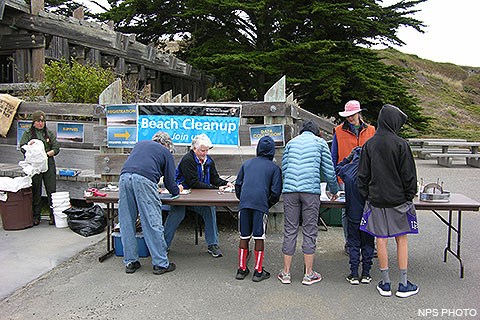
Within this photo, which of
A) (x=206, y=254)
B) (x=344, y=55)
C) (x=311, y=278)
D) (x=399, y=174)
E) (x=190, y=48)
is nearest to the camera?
(x=399, y=174)

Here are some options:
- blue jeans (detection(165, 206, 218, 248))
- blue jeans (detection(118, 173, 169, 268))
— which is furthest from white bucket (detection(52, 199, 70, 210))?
blue jeans (detection(118, 173, 169, 268))

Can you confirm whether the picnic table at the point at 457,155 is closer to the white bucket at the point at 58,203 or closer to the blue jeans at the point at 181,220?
the blue jeans at the point at 181,220

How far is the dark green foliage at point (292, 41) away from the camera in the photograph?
14.3 metres

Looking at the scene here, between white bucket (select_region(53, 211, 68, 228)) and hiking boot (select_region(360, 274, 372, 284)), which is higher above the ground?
white bucket (select_region(53, 211, 68, 228))

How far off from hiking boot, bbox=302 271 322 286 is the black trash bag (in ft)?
11.5

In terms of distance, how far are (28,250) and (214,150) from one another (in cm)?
302

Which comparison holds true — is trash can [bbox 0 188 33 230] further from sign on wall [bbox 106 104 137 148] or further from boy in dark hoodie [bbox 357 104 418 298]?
boy in dark hoodie [bbox 357 104 418 298]

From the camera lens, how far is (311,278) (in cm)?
520

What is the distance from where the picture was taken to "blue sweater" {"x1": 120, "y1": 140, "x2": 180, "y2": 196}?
5332 millimetres

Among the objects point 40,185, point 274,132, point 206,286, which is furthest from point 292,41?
point 206,286

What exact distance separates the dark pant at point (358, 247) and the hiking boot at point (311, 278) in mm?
369

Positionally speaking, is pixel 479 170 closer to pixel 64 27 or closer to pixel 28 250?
pixel 64 27

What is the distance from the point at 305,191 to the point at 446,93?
4147 centimetres

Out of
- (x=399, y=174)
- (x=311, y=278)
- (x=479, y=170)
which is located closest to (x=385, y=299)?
(x=311, y=278)
